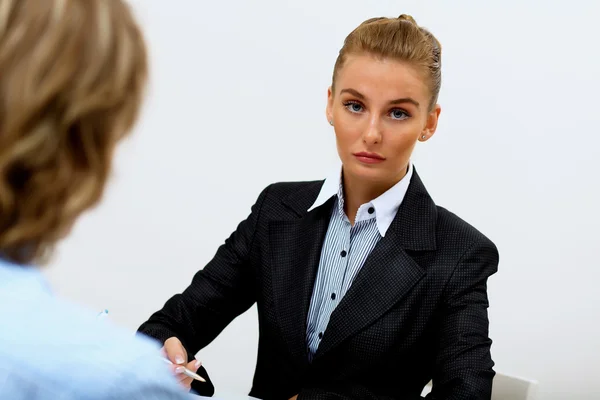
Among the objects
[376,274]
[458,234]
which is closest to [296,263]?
[376,274]

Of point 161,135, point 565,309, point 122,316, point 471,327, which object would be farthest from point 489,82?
point 122,316

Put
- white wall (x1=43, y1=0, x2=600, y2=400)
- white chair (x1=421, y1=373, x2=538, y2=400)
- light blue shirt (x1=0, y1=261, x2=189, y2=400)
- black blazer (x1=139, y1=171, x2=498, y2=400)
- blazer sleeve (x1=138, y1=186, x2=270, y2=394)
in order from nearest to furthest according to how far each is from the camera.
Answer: light blue shirt (x1=0, y1=261, x2=189, y2=400) < black blazer (x1=139, y1=171, x2=498, y2=400) < blazer sleeve (x1=138, y1=186, x2=270, y2=394) < white chair (x1=421, y1=373, x2=538, y2=400) < white wall (x1=43, y1=0, x2=600, y2=400)

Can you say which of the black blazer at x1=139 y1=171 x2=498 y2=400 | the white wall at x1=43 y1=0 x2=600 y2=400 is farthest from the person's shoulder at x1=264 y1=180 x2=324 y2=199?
the white wall at x1=43 y1=0 x2=600 y2=400

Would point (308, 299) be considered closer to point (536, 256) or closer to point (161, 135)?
point (536, 256)

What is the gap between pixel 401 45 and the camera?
1.96m

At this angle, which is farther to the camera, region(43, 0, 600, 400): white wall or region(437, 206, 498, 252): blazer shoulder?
region(43, 0, 600, 400): white wall

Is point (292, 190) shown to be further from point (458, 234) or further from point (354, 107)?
point (458, 234)

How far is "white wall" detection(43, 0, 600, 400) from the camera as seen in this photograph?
337cm

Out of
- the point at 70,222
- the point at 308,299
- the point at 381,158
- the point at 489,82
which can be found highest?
the point at 489,82

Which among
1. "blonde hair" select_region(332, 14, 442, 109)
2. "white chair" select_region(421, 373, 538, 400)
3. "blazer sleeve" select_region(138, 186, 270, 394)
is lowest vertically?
"white chair" select_region(421, 373, 538, 400)

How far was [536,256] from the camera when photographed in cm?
346

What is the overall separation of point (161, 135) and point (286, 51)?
71 cm

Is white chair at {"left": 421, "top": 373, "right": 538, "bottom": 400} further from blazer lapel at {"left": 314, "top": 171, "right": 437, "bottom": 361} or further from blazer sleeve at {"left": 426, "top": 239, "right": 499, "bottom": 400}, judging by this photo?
blazer lapel at {"left": 314, "top": 171, "right": 437, "bottom": 361}

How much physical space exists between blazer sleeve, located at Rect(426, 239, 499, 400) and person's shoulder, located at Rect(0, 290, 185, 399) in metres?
1.09
